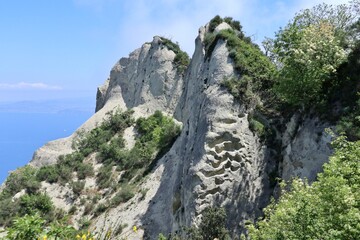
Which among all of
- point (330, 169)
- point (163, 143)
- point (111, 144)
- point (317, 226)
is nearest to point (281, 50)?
point (330, 169)

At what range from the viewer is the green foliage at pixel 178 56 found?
52.6 meters

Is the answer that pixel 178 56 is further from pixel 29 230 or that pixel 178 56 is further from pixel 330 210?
pixel 29 230

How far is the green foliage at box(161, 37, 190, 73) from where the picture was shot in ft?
173

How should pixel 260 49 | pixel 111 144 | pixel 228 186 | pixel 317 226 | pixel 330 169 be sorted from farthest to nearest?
pixel 111 144 → pixel 260 49 → pixel 228 186 → pixel 330 169 → pixel 317 226

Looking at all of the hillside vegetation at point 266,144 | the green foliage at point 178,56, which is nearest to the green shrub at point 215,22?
the hillside vegetation at point 266,144

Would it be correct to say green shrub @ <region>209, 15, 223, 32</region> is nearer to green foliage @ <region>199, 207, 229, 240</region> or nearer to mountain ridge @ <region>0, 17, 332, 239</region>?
mountain ridge @ <region>0, 17, 332, 239</region>

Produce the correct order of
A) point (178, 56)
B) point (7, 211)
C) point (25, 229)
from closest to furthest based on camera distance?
point (25, 229) → point (7, 211) → point (178, 56)

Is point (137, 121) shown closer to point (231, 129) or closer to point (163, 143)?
point (163, 143)

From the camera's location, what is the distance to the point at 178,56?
5322 centimetres

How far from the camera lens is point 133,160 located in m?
40.7

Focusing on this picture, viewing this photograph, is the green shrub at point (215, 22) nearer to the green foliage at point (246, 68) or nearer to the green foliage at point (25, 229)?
the green foliage at point (246, 68)

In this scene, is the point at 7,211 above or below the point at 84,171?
below

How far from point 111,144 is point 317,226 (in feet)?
123

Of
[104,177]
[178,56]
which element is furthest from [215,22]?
[178,56]
